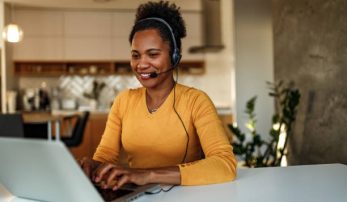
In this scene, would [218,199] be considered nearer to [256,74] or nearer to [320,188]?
[320,188]

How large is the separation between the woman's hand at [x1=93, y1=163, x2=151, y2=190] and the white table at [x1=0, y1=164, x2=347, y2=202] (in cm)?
5

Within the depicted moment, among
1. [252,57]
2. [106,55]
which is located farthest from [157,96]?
[106,55]

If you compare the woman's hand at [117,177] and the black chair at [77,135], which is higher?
the woman's hand at [117,177]

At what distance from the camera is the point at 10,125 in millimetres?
3045

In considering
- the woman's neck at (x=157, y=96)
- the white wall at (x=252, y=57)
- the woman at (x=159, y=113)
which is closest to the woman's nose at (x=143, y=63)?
the woman at (x=159, y=113)

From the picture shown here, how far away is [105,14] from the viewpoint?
20.3 ft

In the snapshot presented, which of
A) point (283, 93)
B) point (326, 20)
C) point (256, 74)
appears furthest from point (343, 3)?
point (256, 74)

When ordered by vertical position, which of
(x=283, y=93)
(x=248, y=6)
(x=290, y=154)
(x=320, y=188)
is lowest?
(x=290, y=154)

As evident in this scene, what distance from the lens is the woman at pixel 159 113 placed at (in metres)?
1.29

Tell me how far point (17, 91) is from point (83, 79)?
100 centimetres

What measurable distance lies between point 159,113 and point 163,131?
0.06 metres

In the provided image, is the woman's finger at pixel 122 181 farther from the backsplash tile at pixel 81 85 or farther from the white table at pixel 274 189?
the backsplash tile at pixel 81 85

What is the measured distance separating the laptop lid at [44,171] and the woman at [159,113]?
0.37 meters

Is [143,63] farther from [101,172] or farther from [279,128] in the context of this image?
[279,128]
